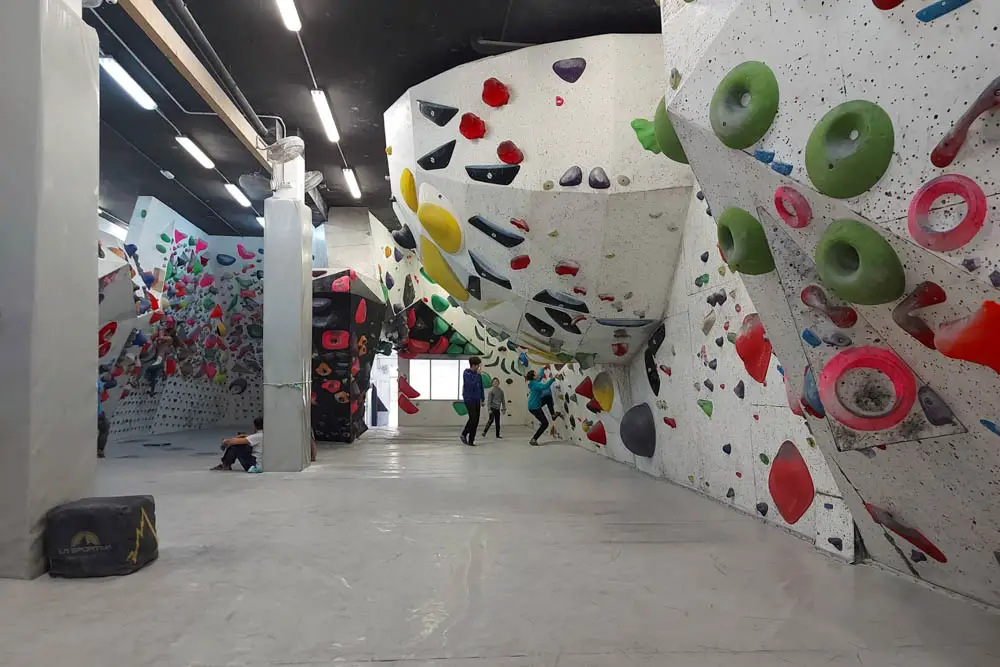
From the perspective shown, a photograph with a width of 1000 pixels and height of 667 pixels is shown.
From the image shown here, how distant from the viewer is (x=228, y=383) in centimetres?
1658

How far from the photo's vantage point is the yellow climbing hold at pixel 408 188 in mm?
6875

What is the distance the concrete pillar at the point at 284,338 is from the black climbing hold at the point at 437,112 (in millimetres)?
2034

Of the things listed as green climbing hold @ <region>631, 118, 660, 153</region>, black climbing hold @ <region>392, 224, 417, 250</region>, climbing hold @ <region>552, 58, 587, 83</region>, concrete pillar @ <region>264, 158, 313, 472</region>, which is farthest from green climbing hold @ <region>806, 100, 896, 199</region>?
concrete pillar @ <region>264, 158, 313, 472</region>

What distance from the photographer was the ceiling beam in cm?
522

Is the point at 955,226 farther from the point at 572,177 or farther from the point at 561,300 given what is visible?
the point at 561,300

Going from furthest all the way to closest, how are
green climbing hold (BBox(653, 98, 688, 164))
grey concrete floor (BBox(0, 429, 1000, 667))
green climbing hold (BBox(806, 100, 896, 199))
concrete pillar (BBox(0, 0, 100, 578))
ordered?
concrete pillar (BBox(0, 0, 100, 578)) → green climbing hold (BBox(653, 98, 688, 164)) → grey concrete floor (BBox(0, 429, 1000, 667)) → green climbing hold (BBox(806, 100, 896, 199))

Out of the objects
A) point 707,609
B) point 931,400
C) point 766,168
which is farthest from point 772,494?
point 766,168

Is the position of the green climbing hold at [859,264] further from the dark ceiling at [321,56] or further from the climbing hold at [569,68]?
the dark ceiling at [321,56]

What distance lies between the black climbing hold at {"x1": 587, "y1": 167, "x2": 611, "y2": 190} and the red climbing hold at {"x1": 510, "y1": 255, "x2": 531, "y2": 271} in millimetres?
1046

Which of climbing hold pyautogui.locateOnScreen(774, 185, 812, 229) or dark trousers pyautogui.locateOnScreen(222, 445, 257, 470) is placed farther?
dark trousers pyautogui.locateOnScreen(222, 445, 257, 470)

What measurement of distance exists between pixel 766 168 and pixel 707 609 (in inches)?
74.2

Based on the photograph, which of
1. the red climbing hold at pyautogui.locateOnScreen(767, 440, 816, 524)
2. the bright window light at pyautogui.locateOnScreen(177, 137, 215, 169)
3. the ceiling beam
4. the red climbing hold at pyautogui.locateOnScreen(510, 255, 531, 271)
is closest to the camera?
the red climbing hold at pyautogui.locateOnScreen(767, 440, 816, 524)

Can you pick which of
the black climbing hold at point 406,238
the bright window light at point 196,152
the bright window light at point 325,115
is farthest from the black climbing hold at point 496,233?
the bright window light at point 196,152

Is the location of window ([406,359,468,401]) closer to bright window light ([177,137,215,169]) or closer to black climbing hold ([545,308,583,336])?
bright window light ([177,137,215,169])
